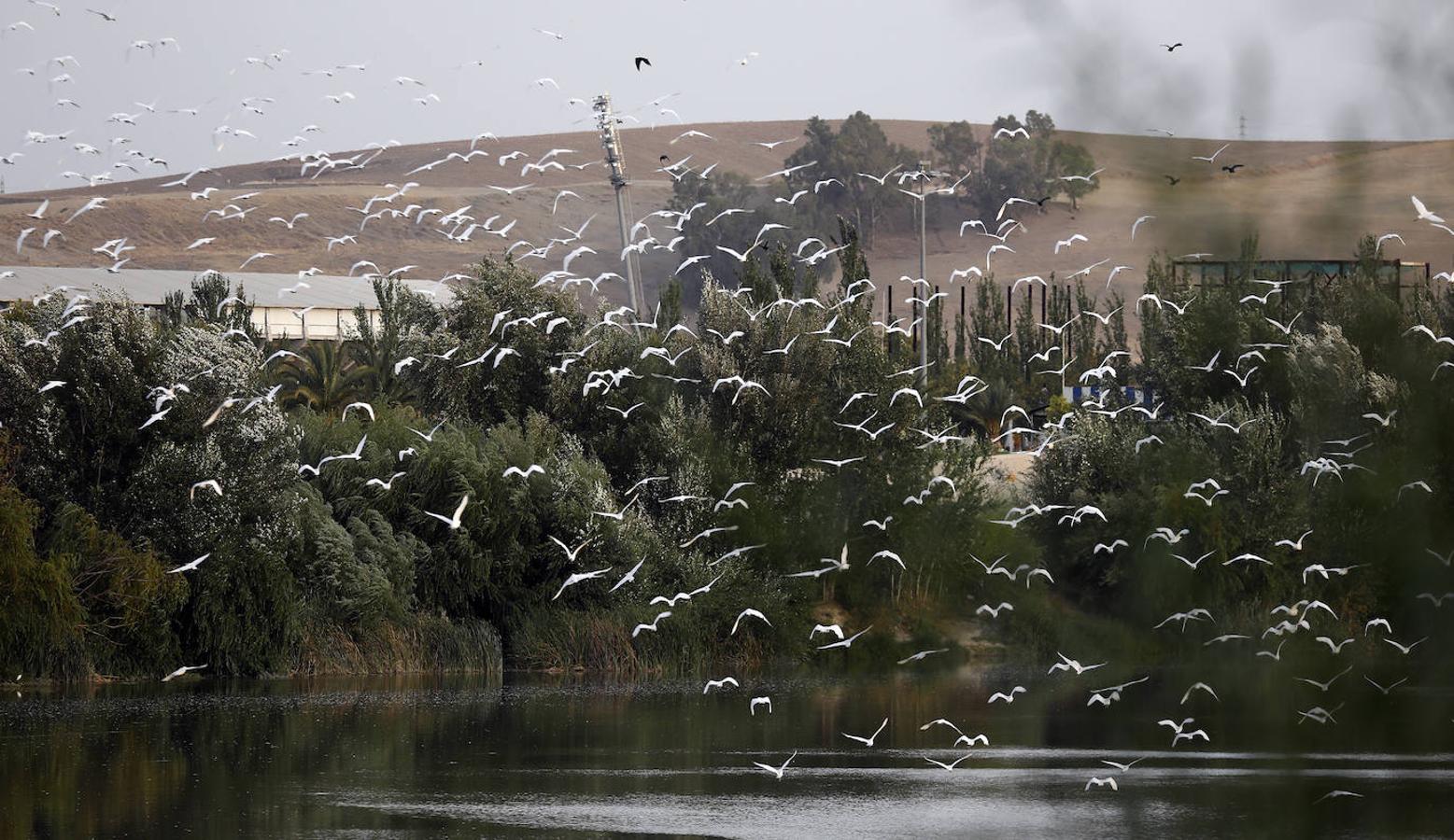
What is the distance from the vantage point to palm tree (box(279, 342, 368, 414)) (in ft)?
177

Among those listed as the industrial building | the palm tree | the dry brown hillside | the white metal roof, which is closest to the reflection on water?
the dry brown hillside

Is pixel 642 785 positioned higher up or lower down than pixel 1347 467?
lower down

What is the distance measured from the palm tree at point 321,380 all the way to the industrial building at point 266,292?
1777cm

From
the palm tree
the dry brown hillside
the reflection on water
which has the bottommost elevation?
the reflection on water

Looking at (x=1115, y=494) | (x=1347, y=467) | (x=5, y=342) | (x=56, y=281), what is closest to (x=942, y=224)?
(x=56, y=281)

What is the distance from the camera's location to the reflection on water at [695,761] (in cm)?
2203

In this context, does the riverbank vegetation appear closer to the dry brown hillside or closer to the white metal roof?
the dry brown hillside

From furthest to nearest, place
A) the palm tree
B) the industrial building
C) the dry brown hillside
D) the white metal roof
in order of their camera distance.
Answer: the dry brown hillside, the industrial building, the white metal roof, the palm tree

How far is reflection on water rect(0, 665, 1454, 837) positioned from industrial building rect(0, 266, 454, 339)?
4034 centimetres

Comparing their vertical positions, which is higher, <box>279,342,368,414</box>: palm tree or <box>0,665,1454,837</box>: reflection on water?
<box>279,342,368,414</box>: palm tree

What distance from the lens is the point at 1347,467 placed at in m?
14.0

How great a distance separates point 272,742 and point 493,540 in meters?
13.7

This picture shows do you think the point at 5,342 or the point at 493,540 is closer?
the point at 5,342

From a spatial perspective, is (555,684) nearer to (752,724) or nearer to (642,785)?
(752,724)
